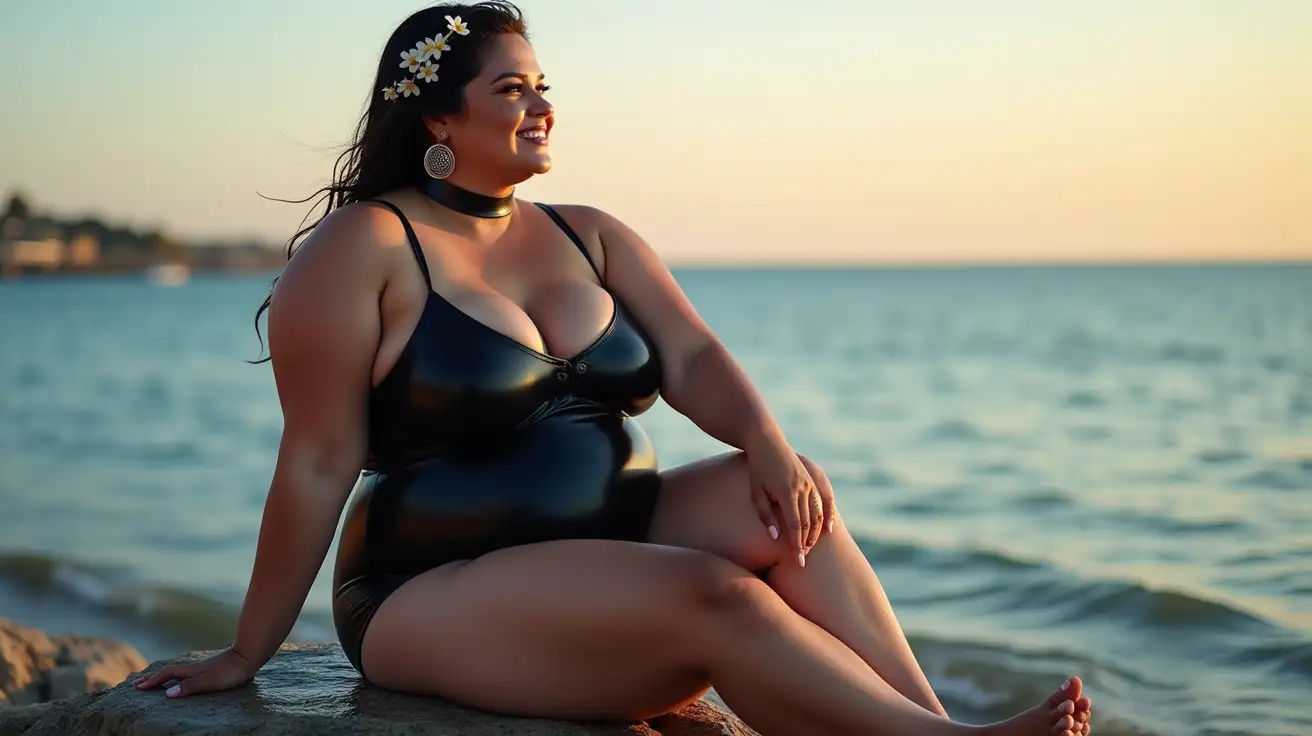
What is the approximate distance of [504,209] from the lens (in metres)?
3.53

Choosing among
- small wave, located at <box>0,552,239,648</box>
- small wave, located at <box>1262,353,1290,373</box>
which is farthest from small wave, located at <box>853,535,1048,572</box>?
small wave, located at <box>1262,353,1290,373</box>

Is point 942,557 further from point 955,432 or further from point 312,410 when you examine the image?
point 955,432

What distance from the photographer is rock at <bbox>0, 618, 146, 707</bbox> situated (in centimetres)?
519

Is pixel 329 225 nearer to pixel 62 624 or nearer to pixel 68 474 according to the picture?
pixel 62 624

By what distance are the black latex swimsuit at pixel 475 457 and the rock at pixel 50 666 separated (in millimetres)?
2350

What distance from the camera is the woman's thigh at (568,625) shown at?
2.89 metres

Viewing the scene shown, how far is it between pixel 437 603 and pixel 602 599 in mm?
383

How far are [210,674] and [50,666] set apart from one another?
2628 mm

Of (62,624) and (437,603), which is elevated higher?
(437,603)

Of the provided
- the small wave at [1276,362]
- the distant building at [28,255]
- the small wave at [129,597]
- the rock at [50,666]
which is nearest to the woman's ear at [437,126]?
the rock at [50,666]

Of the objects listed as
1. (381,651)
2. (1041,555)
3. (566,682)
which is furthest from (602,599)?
(1041,555)

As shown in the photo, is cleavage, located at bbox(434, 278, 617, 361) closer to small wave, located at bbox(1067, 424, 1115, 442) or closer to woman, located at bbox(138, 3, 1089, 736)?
woman, located at bbox(138, 3, 1089, 736)

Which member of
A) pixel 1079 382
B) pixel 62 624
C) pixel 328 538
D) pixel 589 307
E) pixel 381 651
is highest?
pixel 1079 382

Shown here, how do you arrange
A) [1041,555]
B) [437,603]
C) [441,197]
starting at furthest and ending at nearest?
[1041,555] → [441,197] → [437,603]
